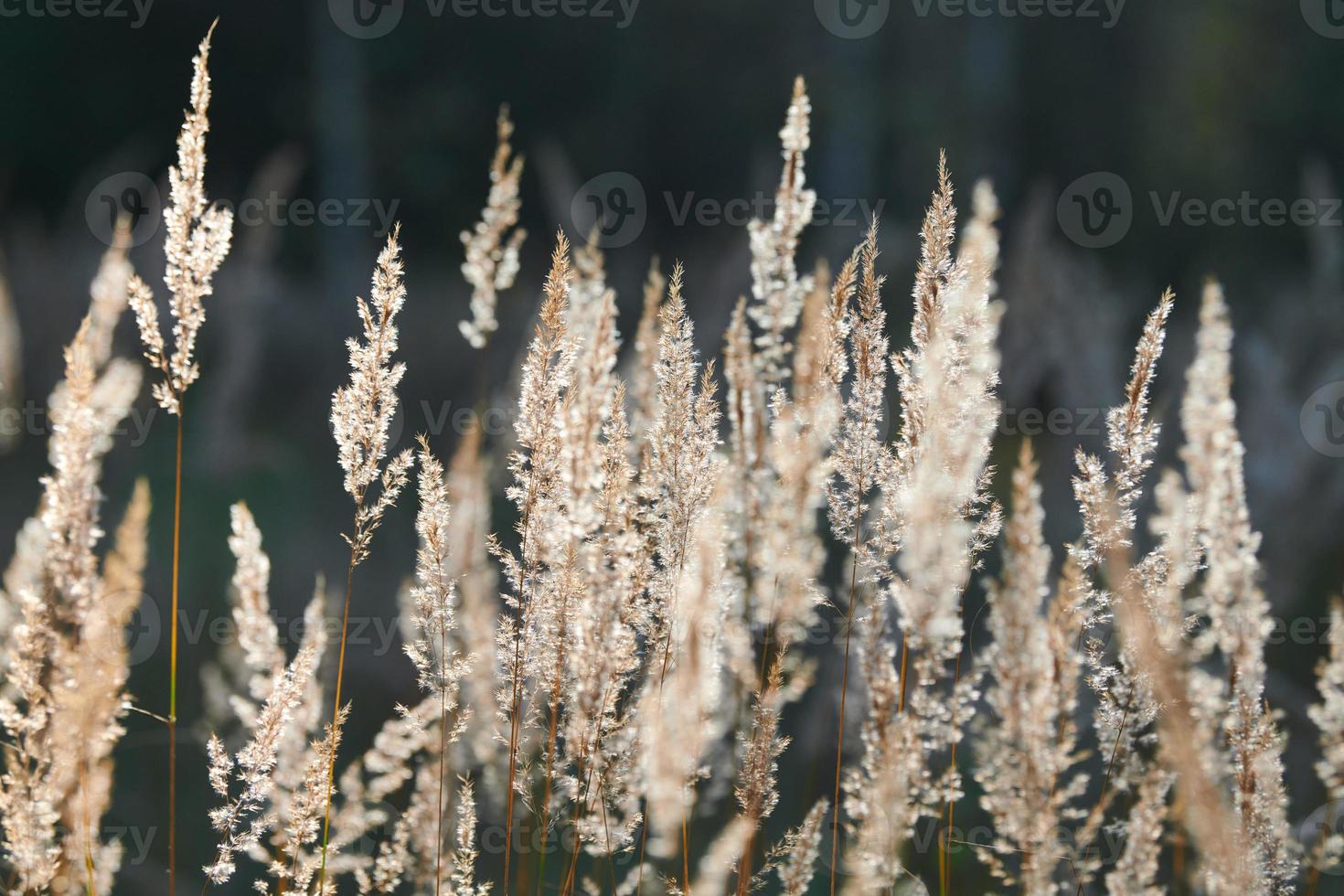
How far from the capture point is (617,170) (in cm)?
1530

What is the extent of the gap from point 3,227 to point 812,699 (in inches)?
384

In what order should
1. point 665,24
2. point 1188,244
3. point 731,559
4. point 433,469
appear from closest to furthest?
point 433,469, point 731,559, point 1188,244, point 665,24

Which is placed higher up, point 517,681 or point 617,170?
point 617,170

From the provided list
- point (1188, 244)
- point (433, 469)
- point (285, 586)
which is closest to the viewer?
point (433, 469)

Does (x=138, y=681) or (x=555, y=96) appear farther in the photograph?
(x=555, y=96)

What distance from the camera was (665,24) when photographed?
14.8 meters

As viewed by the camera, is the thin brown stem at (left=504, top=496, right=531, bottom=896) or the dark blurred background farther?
the dark blurred background

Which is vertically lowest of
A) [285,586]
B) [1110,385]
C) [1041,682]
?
Result: [1041,682]

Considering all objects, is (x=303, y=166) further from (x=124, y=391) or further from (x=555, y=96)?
(x=124, y=391)

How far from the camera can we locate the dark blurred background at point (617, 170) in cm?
502

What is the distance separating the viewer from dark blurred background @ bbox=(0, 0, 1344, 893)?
5023 millimetres

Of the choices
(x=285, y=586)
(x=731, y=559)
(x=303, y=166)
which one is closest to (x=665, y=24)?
(x=303, y=166)

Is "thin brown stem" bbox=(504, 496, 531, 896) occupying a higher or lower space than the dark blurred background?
lower

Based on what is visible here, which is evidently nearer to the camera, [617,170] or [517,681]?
[517,681]
